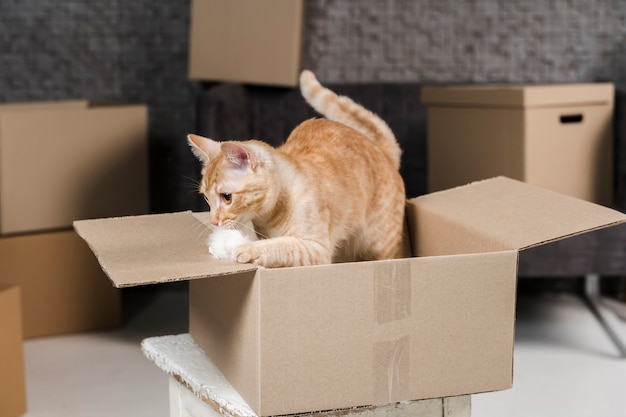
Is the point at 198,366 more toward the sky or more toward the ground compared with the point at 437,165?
more toward the ground

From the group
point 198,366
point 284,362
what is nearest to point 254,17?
point 198,366

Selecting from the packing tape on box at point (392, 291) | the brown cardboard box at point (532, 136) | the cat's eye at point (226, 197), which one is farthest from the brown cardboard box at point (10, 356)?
the brown cardboard box at point (532, 136)

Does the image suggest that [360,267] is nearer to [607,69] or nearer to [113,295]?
[113,295]

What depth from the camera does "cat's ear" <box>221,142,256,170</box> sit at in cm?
122

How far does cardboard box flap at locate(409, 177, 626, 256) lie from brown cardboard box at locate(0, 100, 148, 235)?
1.37 metres

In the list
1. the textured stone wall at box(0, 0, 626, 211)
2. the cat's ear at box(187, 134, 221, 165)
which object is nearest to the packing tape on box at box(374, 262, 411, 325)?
the cat's ear at box(187, 134, 221, 165)

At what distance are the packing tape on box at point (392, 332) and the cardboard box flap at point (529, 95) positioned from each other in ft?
4.68

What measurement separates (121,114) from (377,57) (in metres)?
0.92

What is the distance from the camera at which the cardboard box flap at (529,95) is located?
8.06 feet

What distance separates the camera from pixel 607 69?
120 inches

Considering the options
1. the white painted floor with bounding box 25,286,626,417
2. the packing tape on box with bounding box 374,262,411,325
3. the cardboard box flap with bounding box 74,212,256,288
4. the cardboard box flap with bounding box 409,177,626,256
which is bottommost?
the white painted floor with bounding box 25,286,626,417

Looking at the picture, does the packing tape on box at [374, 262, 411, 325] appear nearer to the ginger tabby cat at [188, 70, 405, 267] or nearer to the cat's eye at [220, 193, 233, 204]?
the ginger tabby cat at [188, 70, 405, 267]

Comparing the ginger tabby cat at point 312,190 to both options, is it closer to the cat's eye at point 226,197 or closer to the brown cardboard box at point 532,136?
the cat's eye at point 226,197

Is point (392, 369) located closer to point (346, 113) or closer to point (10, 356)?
point (346, 113)
